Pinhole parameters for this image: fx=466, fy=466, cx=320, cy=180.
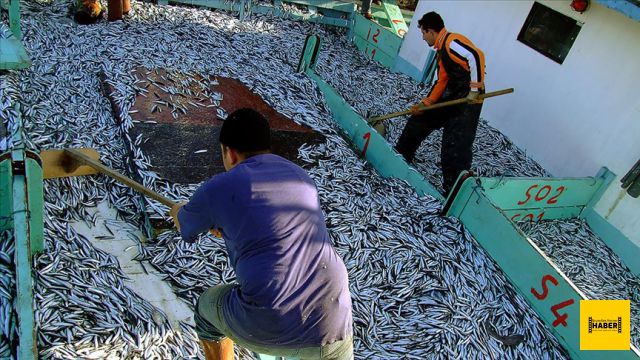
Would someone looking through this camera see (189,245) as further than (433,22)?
No

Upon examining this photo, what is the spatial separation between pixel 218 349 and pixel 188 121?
361 centimetres

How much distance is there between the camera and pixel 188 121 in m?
5.93

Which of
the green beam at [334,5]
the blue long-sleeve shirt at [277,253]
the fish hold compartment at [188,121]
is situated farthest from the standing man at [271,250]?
the green beam at [334,5]

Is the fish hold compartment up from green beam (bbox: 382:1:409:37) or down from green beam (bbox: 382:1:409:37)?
down

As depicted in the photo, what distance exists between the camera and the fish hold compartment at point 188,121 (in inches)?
206

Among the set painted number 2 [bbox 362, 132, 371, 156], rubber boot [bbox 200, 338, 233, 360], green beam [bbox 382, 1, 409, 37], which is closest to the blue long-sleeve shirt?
rubber boot [bbox 200, 338, 233, 360]

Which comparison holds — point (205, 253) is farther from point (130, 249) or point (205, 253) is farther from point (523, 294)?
point (523, 294)

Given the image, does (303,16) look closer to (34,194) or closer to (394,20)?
(394,20)

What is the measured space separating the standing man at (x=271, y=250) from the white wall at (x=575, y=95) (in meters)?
5.55

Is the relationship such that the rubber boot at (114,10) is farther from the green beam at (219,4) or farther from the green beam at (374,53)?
the green beam at (374,53)

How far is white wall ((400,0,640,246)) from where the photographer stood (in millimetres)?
6398

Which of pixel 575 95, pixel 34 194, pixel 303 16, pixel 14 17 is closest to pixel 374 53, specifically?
pixel 303 16

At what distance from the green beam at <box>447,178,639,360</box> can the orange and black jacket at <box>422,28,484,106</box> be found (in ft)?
5.15

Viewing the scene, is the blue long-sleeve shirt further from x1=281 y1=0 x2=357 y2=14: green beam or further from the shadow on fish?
x1=281 y1=0 x2=357 y2=14: green beam
